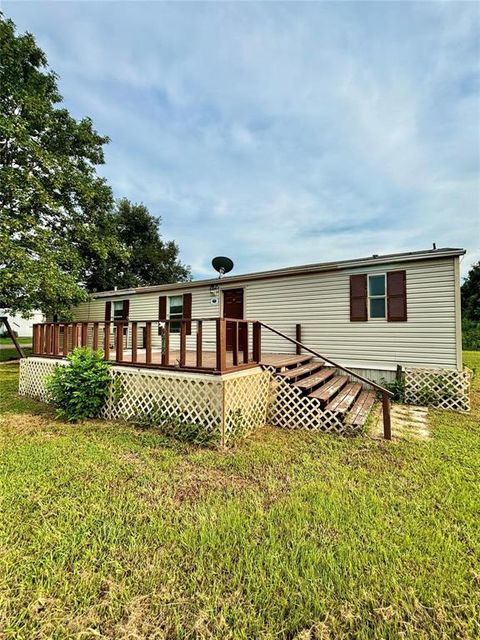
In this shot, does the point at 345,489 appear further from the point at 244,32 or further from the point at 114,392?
the point at 244,32

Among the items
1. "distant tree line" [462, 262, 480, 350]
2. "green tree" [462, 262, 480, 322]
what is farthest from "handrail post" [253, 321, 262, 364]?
"green tree" [462, 262, 480, 322]

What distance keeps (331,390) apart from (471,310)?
24273mm

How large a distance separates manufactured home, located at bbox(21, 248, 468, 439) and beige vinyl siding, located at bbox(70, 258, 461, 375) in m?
0.02

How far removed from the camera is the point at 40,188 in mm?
11477

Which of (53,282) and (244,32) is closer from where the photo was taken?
(244,32)

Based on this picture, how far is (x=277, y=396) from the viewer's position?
532 cm

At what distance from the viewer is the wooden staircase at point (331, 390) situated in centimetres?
495

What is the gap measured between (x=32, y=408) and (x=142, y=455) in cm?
393

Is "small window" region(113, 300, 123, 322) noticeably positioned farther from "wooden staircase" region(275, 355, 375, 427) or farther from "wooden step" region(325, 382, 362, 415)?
"wooden step" region(325, 382, 362, 415)

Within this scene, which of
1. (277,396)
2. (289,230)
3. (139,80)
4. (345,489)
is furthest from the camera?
(289,230)

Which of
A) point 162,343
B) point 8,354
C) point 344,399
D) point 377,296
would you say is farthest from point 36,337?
point 8,354

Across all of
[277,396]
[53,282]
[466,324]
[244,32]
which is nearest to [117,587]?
[277,396]

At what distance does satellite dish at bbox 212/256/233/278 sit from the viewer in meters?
9.52

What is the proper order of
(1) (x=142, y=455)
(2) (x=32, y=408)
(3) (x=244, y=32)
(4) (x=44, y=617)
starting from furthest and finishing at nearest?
(3) (x=244, y=32) → (2) (x=32, y=408) → (1) (x=142, y=455) → (4) (x=44, y=617)
